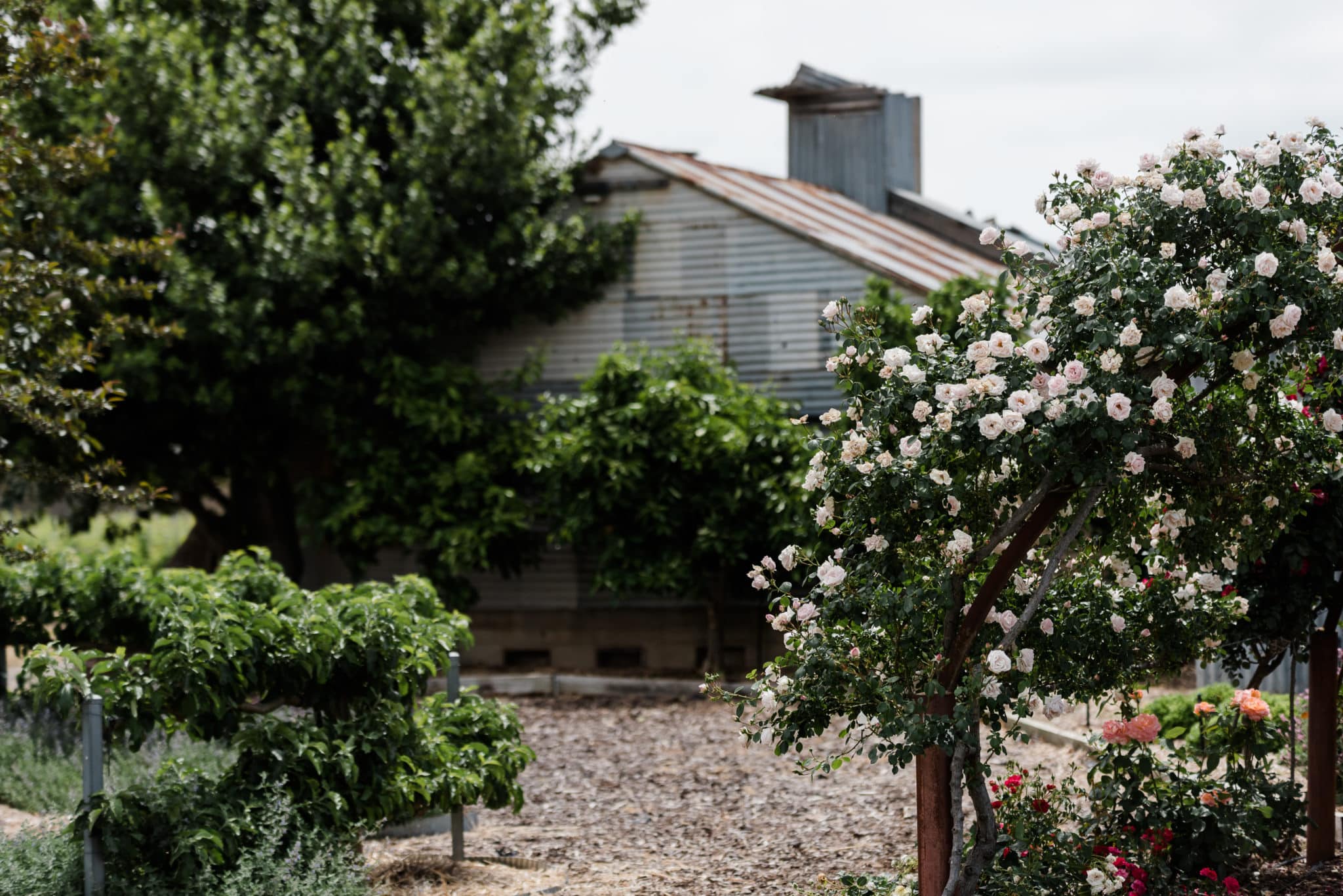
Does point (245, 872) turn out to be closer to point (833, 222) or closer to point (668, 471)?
point (668, 471)

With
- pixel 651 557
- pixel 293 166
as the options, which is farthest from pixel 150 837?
pixel 293 166

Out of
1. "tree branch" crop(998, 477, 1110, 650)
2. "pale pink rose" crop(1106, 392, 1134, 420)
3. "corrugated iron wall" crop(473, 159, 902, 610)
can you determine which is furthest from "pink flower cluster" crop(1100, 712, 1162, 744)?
"corrugated iron wall" crop(473, 159, 902, 610)

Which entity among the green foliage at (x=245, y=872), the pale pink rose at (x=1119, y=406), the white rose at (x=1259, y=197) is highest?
the white rose at (x=1259, y=197)

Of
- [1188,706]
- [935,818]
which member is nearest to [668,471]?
[1188,706]

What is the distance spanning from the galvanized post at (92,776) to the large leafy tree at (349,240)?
714cm

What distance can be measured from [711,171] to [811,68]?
3.22 meters

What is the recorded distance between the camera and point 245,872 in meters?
5.25

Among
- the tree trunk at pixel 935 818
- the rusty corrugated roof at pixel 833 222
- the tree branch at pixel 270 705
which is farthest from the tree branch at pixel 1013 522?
the rusty corrugated roof at pixel 833 222

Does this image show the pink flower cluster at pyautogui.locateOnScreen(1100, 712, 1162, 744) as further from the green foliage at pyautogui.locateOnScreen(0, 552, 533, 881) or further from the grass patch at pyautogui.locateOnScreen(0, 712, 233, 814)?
the grass patch at pyautogui.locateOnScreen(0, 712, 233, 814)

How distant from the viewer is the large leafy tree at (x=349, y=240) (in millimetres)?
12438

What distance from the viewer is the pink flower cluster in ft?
17.3

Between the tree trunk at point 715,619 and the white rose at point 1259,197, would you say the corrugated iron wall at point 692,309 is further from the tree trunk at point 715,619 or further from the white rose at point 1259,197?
the white rose at point 1259,197

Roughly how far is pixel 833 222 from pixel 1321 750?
987cm

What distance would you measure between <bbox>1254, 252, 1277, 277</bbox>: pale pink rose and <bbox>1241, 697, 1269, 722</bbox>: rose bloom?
2.19m
